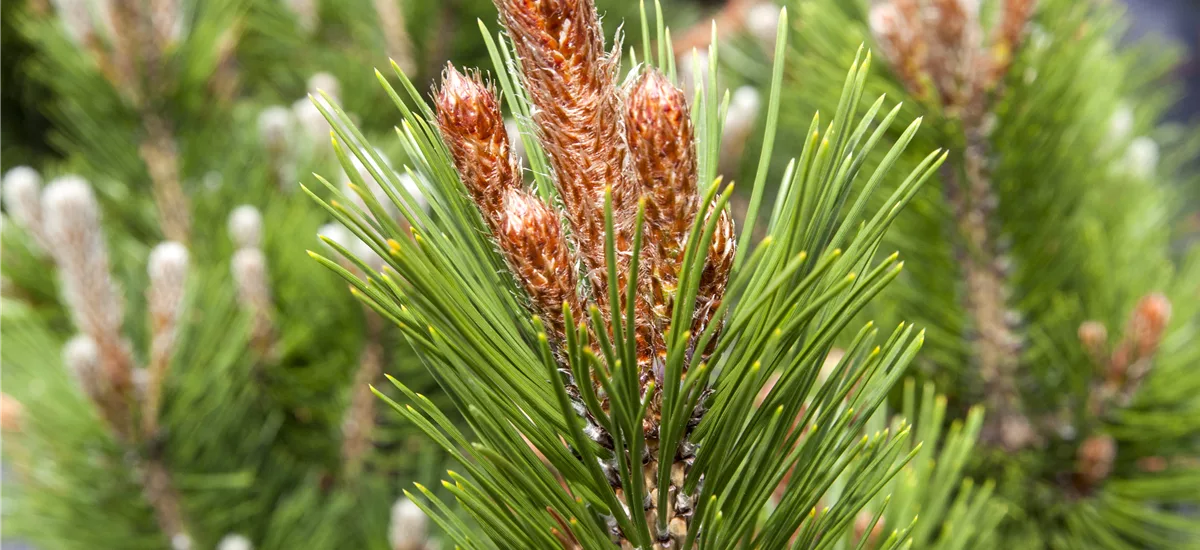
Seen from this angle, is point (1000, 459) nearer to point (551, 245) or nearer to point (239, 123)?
point (551, 245)

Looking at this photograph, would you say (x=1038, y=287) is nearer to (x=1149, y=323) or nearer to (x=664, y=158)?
(x=1149, y=323)

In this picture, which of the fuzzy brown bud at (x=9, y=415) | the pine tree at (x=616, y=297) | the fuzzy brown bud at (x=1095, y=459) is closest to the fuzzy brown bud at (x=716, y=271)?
the pine tree at (x=616, y=297)

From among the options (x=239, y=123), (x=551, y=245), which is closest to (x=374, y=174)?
(x=551, y=245)

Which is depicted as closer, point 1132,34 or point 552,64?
point 552,64

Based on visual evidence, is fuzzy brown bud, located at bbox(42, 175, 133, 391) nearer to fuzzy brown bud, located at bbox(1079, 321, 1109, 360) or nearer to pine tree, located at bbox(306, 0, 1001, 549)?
pine tree, located at bbox(306, 0, 1001, 549)

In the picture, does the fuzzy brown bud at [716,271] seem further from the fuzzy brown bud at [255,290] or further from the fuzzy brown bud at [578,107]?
the fuzzy brown bud at [255,290]

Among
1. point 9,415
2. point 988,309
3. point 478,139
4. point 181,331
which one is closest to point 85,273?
point 181,331

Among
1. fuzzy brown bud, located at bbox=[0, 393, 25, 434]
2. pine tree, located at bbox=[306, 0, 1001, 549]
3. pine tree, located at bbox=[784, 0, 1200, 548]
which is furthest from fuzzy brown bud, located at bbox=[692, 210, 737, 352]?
fuzzy brown bud, located at bbox=[0, 393, 25, 434]
